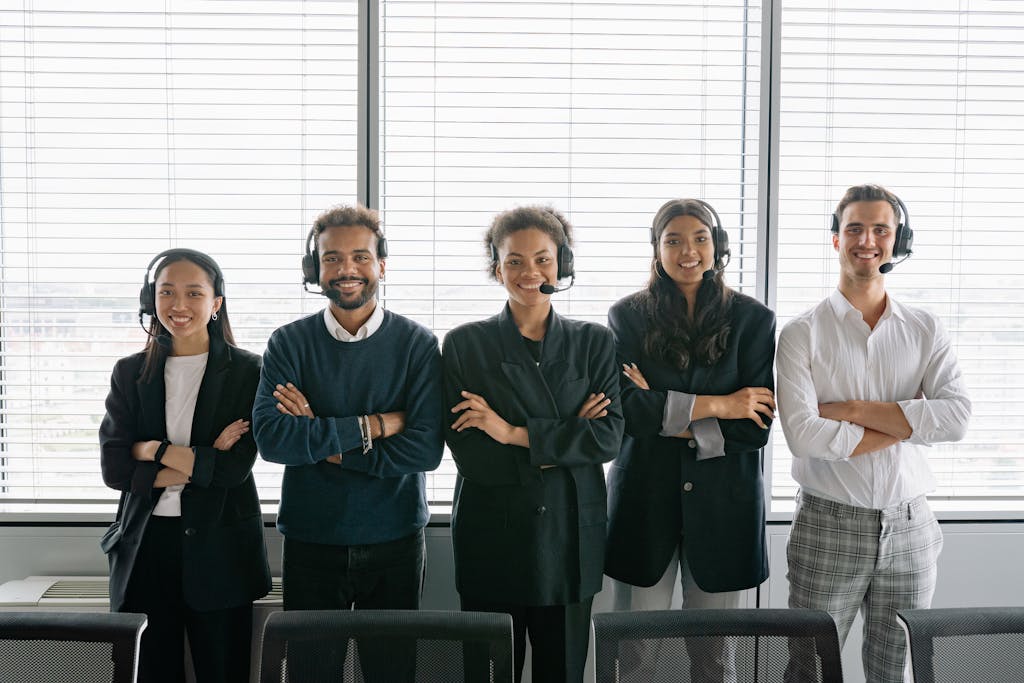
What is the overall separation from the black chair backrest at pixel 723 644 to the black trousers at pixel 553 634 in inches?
35.4

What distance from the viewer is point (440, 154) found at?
112 inches

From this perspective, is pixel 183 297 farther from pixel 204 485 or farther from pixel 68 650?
pixel 68 650

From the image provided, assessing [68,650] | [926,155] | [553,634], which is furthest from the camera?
[926,155]

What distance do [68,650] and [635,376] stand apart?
1.55 metres

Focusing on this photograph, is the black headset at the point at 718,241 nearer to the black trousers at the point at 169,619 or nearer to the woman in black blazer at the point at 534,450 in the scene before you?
the woman in black blazer at the point at 534,450

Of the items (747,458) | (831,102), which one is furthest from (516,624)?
(831,102)

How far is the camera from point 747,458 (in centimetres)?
226

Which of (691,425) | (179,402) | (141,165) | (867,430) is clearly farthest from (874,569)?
(141,165)

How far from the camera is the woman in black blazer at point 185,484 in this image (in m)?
2.16

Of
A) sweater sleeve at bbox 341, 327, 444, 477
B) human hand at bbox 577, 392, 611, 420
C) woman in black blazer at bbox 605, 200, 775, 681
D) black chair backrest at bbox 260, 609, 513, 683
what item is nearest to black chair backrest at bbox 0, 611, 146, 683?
black chair backrest at bbox 260, 609, 513, 683

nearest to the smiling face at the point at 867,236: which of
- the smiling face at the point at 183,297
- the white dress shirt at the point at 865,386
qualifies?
the white dress shirt at the point at 865,386

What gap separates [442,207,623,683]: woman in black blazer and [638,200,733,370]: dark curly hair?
0.62ft

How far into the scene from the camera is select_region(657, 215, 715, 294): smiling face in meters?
2.23

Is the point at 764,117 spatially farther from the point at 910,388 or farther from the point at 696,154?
the point at 910,388
